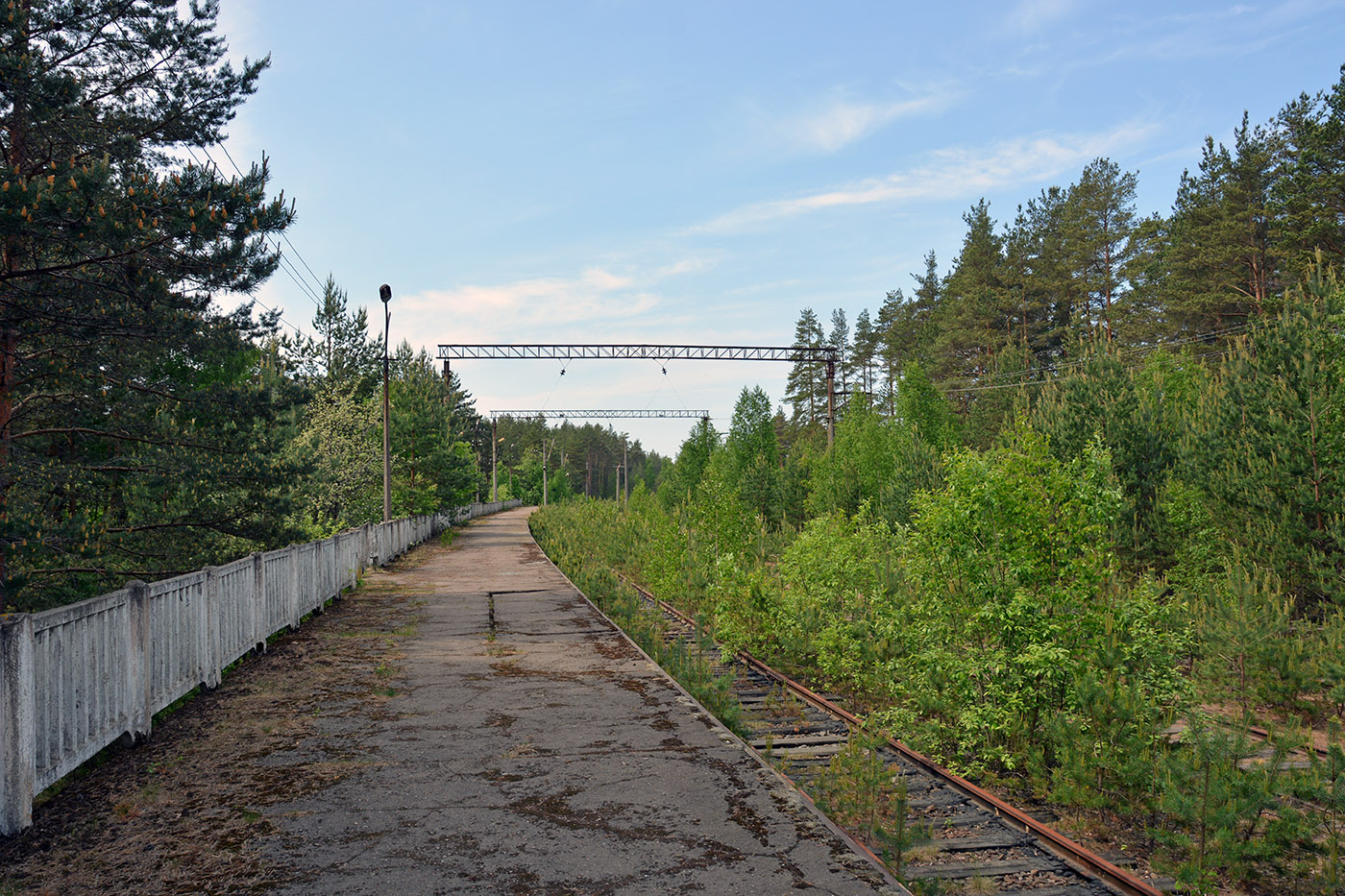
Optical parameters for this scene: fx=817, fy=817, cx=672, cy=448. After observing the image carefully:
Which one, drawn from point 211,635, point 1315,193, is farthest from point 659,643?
point 1315,193

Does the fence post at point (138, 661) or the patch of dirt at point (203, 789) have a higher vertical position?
the fence post at point (138, 661)

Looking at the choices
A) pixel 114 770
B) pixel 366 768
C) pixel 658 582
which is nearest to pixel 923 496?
pixel 366 768

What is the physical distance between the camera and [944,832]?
6301mm

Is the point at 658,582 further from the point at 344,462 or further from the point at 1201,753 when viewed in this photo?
the point at 344,462

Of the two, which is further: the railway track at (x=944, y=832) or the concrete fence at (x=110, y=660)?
the concrete fence at (x=110, y=660)

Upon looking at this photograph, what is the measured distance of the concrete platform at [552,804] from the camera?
191 inches

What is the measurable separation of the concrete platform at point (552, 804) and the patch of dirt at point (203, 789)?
0.23 m

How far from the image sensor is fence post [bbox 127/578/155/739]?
739cm

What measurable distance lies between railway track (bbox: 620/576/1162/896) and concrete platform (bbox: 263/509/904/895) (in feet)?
1.77

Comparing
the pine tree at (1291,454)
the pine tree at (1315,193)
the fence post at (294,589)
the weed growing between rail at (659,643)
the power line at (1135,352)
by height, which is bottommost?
the weed growing between rail at (659,643)

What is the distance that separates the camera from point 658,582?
1869 cm

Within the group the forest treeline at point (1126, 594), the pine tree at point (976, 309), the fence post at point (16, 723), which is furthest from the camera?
the pine tree at point (976, 309)

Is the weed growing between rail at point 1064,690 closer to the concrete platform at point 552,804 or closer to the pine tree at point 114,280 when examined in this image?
the concrete platform at point 552,804

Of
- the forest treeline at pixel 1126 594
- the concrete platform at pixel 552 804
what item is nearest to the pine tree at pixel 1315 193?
the forest treeline at pixel 1126 594
